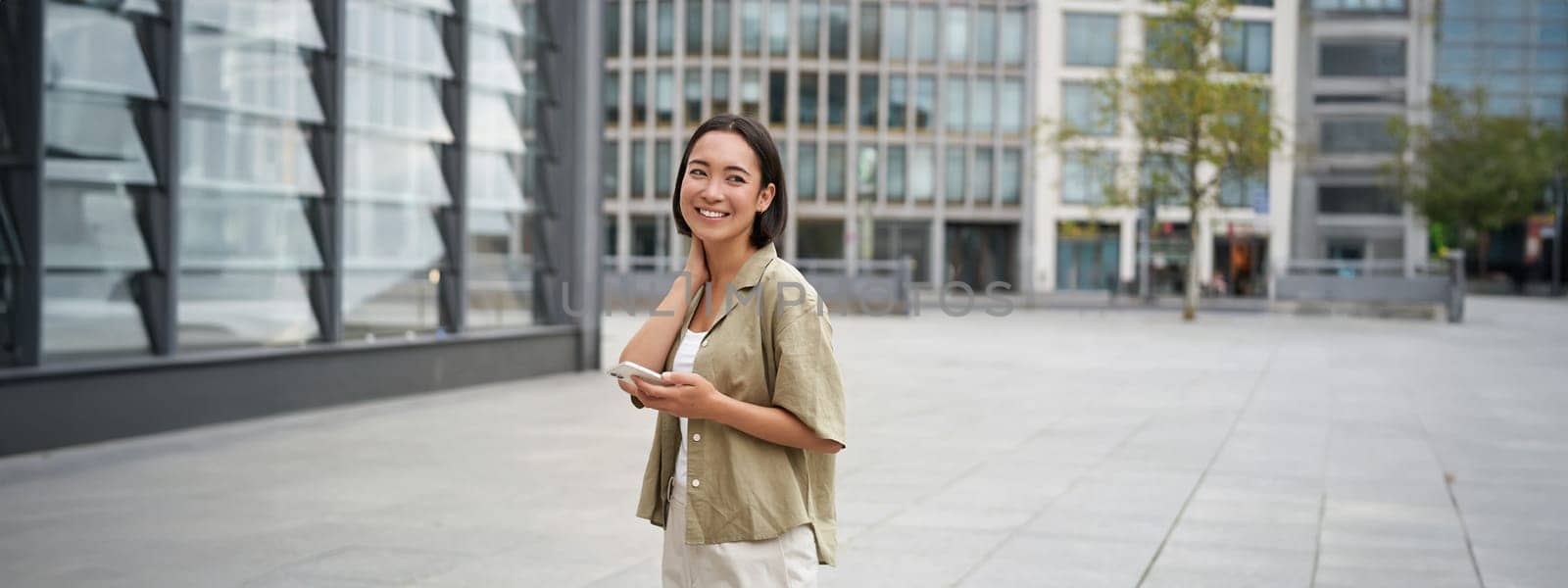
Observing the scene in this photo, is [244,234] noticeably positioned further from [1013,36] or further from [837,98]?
[1013,36]

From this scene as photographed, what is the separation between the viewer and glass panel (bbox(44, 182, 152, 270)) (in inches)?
405

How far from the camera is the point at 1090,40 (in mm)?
65625

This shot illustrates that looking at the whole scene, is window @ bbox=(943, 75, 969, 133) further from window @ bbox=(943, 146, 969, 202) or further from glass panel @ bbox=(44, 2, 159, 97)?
glass panel @ bbox=(44, 2, 159, 97)

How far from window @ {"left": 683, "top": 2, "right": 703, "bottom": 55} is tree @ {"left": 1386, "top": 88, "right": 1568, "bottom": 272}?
106 feet

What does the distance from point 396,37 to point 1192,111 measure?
87.1ft

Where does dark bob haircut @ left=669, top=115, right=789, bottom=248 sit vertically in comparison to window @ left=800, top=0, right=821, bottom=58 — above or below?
below

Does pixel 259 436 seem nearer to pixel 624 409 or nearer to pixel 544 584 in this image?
pixel 624 409

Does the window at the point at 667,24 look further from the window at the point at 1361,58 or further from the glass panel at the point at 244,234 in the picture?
the glass panel at the point at 244,234

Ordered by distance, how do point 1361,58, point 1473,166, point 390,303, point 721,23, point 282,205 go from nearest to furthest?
1. point 282,205
2. point 390,303
3. point 721,23
4. point 1473,166
5. point 1361,58

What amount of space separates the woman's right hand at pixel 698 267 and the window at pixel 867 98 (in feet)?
204

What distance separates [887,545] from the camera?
7004mm

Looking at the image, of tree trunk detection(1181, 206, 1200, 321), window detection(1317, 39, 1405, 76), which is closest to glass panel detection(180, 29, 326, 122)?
tree trunk detection(1181, 206, 1200, 321)

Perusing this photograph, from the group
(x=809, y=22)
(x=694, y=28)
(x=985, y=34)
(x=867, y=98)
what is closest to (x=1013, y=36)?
(x=985, y=34)

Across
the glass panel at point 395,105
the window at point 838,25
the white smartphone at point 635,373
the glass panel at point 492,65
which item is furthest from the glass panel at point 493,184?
the window at point 838,25
